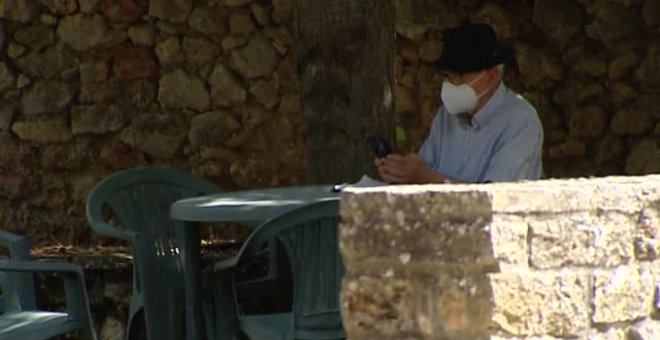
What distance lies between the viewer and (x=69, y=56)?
28.9 feet

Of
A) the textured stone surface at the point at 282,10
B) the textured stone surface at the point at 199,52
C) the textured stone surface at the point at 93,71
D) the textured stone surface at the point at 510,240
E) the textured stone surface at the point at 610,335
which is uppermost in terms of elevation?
the textured stone surface at the point at 282,10

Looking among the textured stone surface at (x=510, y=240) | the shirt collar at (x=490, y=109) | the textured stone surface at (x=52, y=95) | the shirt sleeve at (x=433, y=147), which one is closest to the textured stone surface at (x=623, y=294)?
the textured stone surface at (x=510, y=240)

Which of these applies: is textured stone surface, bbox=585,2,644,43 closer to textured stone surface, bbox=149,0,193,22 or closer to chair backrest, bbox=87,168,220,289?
textured stone surface, bbox=149,0,193,22

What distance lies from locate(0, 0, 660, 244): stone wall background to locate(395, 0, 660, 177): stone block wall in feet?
0.20

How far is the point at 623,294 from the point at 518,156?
1464 millimetres

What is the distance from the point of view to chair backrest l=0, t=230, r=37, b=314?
5.70m

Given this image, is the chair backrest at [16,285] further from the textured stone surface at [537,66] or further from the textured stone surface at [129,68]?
the textured stone surface at [537,66]

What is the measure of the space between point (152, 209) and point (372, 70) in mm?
1002

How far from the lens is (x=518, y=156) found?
17.6 feet

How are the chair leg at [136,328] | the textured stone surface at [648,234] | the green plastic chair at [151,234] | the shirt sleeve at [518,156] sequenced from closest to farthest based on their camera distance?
the textured stone surface at [648,234] → the shirt sleeve at [518,156] → the green plastic chair at [151,234] → the chair leg at [136,328]

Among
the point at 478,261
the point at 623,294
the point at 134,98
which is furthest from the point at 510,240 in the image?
the point at 134,98

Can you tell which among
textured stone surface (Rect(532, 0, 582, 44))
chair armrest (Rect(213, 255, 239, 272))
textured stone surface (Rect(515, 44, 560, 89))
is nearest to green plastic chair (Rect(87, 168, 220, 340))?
chair armrest (Rect(213, 255, 239, 272))

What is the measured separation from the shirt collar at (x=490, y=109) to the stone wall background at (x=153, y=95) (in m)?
3.27

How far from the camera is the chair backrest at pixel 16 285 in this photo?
5.70m
